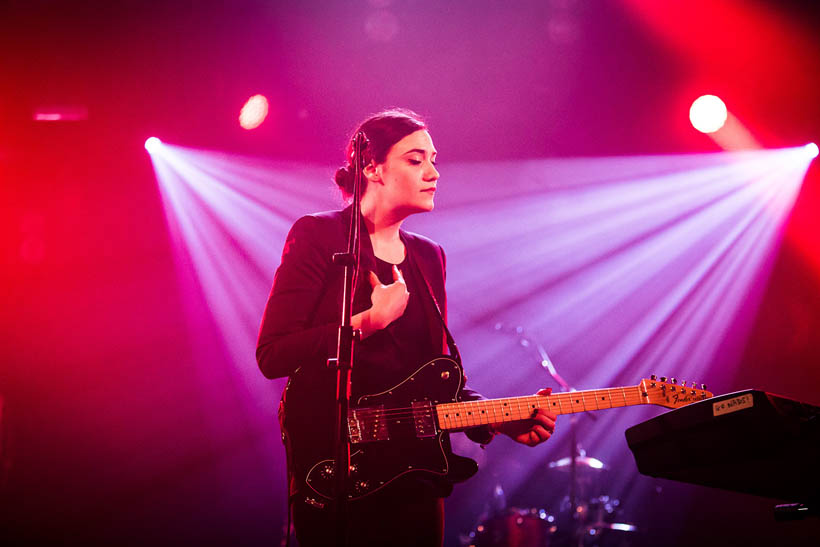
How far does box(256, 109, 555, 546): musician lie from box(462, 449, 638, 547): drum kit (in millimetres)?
3173

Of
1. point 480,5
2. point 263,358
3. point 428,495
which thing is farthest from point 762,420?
point 480,5

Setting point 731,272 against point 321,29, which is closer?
point 321,29

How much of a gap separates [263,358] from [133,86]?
4774 millimetres

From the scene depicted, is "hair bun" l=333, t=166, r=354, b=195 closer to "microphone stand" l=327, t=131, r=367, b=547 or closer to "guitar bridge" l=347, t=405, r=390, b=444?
"microphone stand" l=327, t=131, r=367, b=547

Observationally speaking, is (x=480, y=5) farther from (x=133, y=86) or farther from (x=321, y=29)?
(x=133, y=86)

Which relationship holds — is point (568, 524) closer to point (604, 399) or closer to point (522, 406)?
point (604, 399)

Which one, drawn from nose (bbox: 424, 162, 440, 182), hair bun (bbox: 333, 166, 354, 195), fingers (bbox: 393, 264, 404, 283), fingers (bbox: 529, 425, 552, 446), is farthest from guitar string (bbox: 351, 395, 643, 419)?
nose (bbox: 424, 162, 440, 182)

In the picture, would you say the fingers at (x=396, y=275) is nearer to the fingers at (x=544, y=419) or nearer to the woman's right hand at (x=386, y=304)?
the woman's right hand at (x=386, y=304)

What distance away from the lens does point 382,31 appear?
6.51m

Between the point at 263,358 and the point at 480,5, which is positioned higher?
the point at 480,5

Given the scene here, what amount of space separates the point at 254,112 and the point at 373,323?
481 cm

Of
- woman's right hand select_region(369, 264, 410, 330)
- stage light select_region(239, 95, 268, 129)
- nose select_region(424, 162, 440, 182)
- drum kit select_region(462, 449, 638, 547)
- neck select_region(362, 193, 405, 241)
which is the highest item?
stage light select_region(239, 95, 268, 129)

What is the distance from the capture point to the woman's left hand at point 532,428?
9.31 feet

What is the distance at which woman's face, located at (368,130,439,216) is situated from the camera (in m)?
3.06
